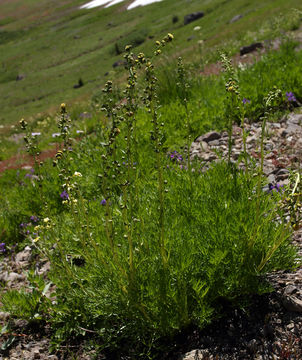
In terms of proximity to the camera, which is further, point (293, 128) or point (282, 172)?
point (293, 128)

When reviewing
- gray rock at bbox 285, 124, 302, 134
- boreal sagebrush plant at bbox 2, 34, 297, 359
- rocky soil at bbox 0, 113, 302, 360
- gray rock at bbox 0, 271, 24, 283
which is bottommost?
gray rock at bbox 0, 271, 24, 283

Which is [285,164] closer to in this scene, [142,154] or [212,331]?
[142,154]

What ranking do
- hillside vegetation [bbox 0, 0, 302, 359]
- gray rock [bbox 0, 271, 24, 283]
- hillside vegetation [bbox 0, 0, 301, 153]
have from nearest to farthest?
hillside vegetation [bbox 0, 0, 302, 359] → gray rock [bbox 0, 271, 24, 283] → hillside vegetation [bbox 0, 0, 301, 153]

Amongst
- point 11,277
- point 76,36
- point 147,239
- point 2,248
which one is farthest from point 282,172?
point 76,36

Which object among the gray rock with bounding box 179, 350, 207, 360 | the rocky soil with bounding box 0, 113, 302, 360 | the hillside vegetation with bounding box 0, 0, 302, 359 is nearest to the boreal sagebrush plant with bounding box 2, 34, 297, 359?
the hillside vegetation with bounding box 0, 0, 302, 359

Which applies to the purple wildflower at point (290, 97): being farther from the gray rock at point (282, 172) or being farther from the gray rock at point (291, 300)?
the gray rock at point (291, 300)

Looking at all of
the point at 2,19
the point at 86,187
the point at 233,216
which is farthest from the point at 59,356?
the point at 2,19

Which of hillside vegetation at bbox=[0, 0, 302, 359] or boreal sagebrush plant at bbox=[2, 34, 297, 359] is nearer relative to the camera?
hillside vegetation at bbox=[0, 0, 302, 359]

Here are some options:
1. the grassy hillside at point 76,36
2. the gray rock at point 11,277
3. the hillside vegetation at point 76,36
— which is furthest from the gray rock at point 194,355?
the grassy hillside at point 76,36

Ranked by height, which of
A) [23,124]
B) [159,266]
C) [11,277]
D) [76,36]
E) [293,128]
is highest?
[76,36]

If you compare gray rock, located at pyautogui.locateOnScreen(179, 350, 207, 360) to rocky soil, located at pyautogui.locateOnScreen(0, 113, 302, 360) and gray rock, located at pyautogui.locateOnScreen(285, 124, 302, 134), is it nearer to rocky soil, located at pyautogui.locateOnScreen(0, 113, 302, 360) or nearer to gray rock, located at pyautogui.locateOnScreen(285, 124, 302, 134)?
rocky soil, located at pyautogui.locateOnScreen(0, 113, 302, 360)

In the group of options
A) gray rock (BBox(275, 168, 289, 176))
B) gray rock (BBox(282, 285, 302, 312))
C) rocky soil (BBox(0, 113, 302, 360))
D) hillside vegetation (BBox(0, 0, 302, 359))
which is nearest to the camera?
hillside vegetation (BBox(0, 0, 302, 359))

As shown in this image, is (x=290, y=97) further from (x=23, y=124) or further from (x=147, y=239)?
(x=23, y=124)

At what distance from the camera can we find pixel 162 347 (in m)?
3.08
